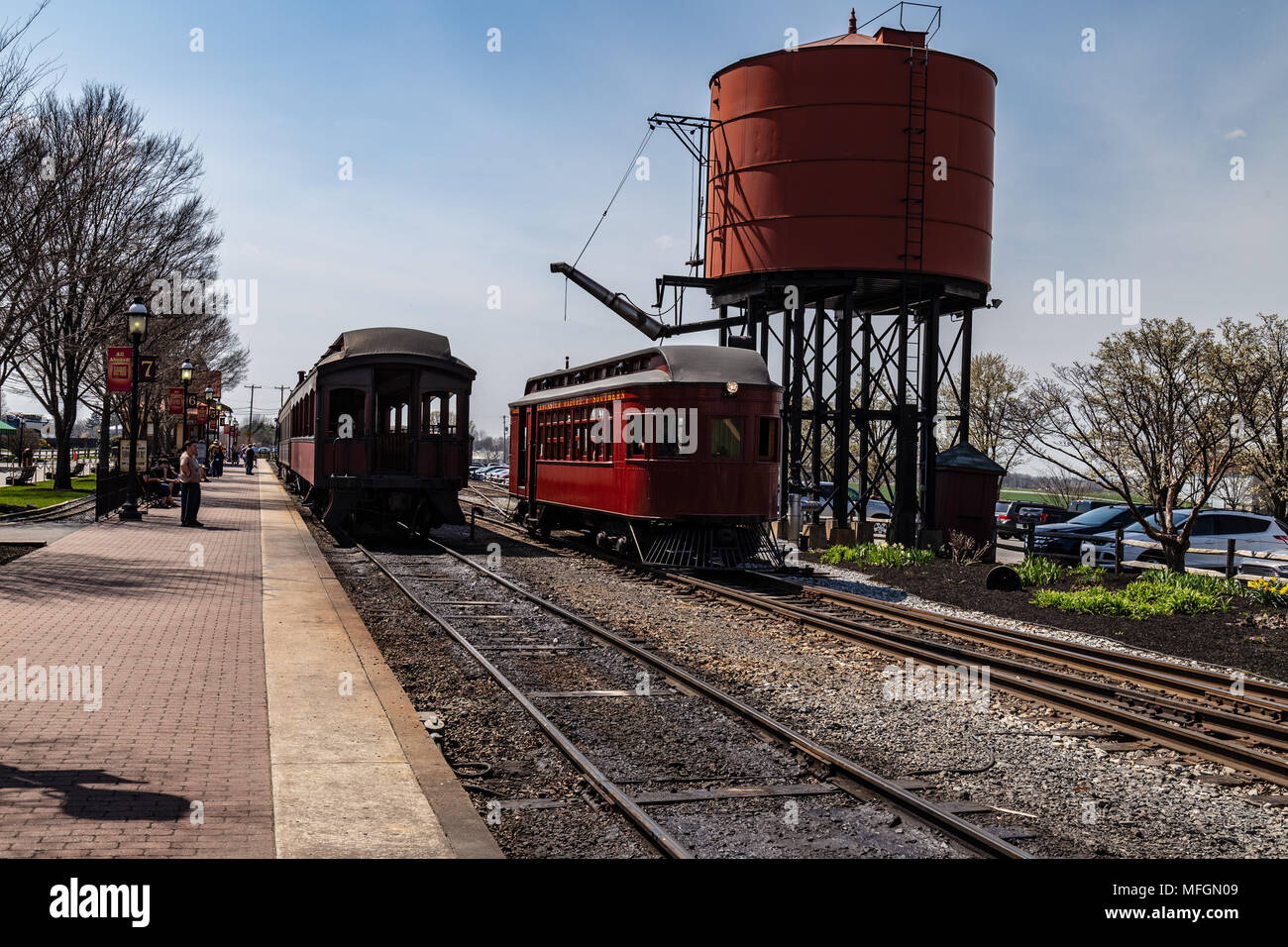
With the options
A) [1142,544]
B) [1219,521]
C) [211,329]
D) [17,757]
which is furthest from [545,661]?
[211,329]

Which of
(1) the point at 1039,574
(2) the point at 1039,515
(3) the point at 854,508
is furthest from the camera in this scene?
(2) the point at 1039,515

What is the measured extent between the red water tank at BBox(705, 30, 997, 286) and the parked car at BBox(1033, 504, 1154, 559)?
6074mm

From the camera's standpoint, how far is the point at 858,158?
81.8ft

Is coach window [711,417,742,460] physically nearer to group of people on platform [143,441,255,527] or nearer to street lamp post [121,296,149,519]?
group of people on platform [143,441,255,527]

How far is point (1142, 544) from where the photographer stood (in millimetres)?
20844

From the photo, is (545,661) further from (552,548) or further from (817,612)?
(552,548)

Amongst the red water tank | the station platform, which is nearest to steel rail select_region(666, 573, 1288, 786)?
the station platform

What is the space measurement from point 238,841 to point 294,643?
18.2 ft

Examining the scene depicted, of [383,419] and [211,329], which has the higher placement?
[211,329]

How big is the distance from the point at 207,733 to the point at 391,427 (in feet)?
52.8

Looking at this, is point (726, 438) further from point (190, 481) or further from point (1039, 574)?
point (190, 481)

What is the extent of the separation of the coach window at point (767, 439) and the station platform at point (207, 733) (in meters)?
7.58

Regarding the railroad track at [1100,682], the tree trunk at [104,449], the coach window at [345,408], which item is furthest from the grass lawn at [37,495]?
the railroad track at [1100,682]

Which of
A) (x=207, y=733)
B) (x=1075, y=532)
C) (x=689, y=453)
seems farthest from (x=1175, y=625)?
(x=207, y=733)
